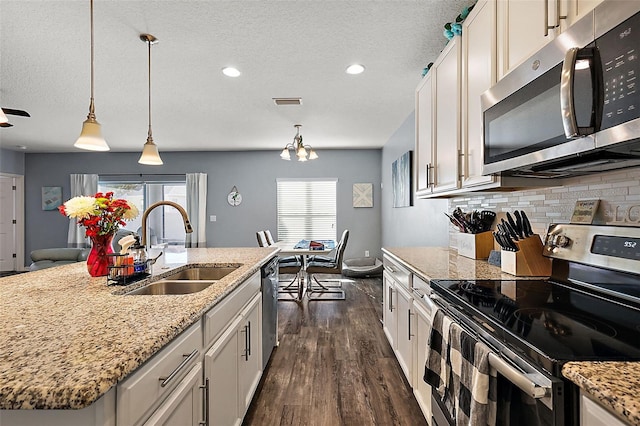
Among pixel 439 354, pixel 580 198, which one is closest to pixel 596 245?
pixel 580 198

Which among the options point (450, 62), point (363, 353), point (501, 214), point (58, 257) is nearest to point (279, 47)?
point (450, 62)

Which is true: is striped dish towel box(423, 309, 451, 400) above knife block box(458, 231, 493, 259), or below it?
below

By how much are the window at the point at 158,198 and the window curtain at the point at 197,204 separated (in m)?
0.28

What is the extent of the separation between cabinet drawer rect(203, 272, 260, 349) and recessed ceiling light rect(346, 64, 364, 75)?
1.99m

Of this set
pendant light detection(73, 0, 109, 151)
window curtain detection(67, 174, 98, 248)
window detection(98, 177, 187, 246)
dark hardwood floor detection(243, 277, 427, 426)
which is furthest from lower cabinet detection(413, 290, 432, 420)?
window curtain detection(67, 174, 98, 248)

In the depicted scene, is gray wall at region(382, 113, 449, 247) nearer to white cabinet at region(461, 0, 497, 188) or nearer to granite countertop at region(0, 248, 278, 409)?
white cabinet at region(461, 0, 497, 188)

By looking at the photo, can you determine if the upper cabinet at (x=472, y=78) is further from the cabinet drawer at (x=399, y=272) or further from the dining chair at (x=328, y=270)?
the dining chair at (x=328, y=270)

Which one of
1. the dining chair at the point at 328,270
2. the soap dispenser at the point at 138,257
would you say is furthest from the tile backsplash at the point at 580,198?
the dining chair at the point at 328,270

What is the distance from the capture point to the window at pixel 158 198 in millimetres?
6742

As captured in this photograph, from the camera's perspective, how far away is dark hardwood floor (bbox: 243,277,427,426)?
197cm

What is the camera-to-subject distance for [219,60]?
8.98 ft

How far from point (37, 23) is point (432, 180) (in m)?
2.91

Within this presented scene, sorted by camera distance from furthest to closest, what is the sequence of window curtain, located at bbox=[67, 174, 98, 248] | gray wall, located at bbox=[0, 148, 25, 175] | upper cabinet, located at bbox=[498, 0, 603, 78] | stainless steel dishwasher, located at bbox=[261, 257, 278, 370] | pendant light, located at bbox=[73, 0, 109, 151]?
window curtain, located at bbox=[67, 174, 98, 248] → gray wall, located at bbox=[0, 148, 25, 175] → stainless steel dishwasher, located at bbox=[261, 257, 278, 370] → pendant light, located at bbox=[73, 0, 109, 151] → upper cabinet, located at bbox=[498, 0, 603, 78]

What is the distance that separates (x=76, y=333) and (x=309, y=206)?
19.1 feet
